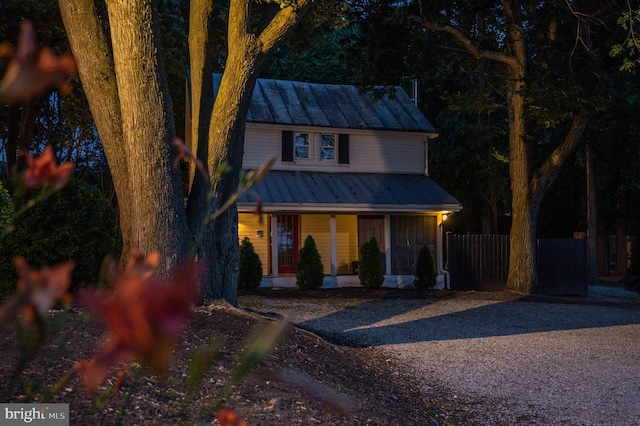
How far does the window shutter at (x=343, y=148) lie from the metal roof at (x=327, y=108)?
0.48 m

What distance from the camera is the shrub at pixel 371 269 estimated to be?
1989 centimetres

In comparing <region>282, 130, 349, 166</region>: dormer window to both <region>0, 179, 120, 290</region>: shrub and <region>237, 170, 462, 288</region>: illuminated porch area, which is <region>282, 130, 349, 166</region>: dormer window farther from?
<region>0, 179, 120, 290</region>: shrub

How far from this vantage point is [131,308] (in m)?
0.64

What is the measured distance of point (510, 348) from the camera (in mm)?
10344

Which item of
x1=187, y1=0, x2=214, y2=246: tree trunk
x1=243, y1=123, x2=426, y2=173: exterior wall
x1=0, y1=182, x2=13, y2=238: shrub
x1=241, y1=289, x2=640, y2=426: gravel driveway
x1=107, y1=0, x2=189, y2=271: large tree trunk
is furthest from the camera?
x1=243, y1=123, x2=426, y2=173: exterior wall

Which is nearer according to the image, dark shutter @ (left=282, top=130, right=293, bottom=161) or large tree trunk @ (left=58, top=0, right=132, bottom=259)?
large tree trunk @ (left=58, top=0, right=132, bottom=259)

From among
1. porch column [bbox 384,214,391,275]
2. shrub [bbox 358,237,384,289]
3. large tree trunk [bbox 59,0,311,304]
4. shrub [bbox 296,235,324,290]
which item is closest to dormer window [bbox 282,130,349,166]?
porch column [bbox 384,214,391,275]

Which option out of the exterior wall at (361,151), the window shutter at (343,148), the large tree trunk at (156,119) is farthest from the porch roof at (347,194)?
the large tree trunk at (156,119)

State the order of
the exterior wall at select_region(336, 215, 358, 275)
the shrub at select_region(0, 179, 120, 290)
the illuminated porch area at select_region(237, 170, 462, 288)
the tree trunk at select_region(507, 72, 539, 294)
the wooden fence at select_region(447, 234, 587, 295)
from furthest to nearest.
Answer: the exterior wall at select_region(336, 215, 358, 275) → the illuminated porch area at select_region(237, 170, 462, 288) → the wooden fence at select_region(447, 234, 587, 295) → the tree trunk at select_region(507, 72, 539, 294) → the shrub at select_region(0, 179, 120, 290)

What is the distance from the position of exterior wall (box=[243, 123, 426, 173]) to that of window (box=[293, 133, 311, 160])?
185 millimetres

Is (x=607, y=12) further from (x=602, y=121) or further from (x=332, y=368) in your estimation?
(x=332, y=368)

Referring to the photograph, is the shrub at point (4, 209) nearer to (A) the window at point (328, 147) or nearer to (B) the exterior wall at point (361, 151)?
(B) the exterior wall at point (361, 151)

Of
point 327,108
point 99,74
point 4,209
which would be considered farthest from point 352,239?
point 4,209

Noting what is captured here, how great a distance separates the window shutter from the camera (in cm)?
2192
